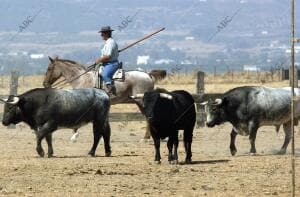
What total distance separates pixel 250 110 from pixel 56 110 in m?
3.95

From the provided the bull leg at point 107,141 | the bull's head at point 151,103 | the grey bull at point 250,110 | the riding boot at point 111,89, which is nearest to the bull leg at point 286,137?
the grey bull at point 250,110

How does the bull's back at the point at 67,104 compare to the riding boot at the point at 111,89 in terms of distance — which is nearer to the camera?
the bull's back at the point at 67,104

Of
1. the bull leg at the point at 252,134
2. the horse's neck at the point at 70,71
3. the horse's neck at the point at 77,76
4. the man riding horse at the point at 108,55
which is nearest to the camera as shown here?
the bull leg at the point at 252,134

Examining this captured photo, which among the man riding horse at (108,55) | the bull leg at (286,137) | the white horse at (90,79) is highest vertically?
the man riding horse at (108,55)

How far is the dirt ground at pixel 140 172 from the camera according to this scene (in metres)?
16.3

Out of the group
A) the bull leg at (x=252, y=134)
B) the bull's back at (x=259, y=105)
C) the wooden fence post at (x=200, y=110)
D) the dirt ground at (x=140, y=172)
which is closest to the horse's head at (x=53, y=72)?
the dirt ground at (x=140, y=172)

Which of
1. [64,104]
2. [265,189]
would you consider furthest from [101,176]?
[64,104]

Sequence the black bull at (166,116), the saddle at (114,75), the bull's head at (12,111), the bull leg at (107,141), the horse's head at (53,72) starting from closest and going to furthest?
1. the black bull at (166,116)
2. the bull's head at (12,111)
3. the bull leg at (107,141)
4. the saddle at (114,75)
5. the horse's head at (53,72)

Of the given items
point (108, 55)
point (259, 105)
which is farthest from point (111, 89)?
point (259, 105)

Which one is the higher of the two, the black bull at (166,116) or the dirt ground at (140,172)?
the black bull at (166,116)

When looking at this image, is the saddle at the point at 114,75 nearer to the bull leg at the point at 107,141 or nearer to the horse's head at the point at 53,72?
the horse's head at the point at 53,72

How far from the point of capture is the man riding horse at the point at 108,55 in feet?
77.5

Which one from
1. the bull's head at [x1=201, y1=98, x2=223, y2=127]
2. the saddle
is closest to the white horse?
the saddle

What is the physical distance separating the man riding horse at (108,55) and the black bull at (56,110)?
4.51 ft
